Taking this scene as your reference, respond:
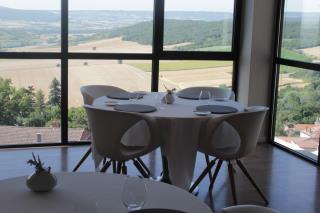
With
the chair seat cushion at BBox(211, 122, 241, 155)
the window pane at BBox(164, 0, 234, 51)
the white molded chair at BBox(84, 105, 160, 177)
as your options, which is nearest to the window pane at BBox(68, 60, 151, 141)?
the window pane at BBox(164, 0, 234, 51)

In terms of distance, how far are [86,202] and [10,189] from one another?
334 mm

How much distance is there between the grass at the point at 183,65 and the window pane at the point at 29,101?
1037 mm

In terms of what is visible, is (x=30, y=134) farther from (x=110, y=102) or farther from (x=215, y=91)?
(x=215, y=91)

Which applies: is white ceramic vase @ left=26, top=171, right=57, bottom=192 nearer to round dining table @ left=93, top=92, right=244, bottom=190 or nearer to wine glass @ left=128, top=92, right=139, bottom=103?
round dining table @ left=93, top=92, right=244, bottom=190

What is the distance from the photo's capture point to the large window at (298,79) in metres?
4.99

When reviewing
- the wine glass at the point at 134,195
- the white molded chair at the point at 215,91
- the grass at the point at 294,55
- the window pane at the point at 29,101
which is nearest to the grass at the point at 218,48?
the grass at the point at 294,55

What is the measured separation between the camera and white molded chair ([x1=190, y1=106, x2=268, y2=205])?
3.45m

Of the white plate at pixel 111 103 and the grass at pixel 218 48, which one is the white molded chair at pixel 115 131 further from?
the grass at pixel 218 48

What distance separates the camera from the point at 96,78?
17.7ft

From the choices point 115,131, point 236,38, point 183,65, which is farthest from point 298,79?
point 115,131

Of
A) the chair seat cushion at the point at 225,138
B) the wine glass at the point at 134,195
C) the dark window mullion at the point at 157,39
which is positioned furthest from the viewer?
the dark window mullion at the point at 157,39

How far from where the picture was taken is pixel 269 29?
18.2 feet

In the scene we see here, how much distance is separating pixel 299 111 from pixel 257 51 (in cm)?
91

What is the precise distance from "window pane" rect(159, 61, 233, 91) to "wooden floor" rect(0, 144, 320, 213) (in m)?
1.05
